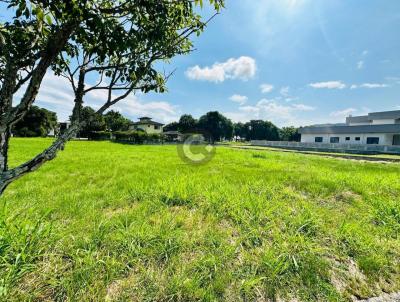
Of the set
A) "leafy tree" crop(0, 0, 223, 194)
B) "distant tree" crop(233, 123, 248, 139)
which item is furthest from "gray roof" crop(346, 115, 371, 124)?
"leafy tree" crop(0, 0, 223, 194)

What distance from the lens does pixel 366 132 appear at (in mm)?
33031

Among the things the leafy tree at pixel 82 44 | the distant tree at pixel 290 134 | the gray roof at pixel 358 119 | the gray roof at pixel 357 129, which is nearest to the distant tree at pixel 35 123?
the leafy tree at pixel 82 44

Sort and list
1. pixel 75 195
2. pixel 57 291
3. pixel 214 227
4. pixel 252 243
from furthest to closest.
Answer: pixel 75 195 < pixel 214 227 < pixel 252 243 < pixel 57 291

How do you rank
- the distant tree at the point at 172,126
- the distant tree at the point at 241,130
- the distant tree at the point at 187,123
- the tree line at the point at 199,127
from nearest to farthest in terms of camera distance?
the tree line at the point at 199,127 → the distant tree at the point at 187,123 → the distant tree at the point at 172,126 → the distant tree at the point at 241,130

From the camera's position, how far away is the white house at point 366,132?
1225 inches

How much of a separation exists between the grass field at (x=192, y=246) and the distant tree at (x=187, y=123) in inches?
2271

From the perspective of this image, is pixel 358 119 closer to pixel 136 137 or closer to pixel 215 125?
pixel 215 125

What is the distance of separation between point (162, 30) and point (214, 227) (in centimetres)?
264

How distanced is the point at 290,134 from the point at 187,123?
31096 mm

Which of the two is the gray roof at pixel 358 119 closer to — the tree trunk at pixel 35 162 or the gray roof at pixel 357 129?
the gray roof at pixel 357 129

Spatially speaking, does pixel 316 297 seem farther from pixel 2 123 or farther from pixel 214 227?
pixel 2 123

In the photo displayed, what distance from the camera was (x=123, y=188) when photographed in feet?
15.7

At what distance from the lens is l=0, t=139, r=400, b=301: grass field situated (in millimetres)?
2080

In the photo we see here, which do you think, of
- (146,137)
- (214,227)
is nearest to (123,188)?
(214,227)
